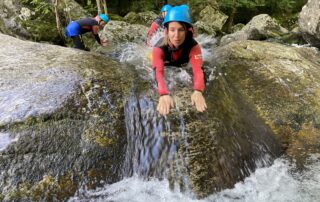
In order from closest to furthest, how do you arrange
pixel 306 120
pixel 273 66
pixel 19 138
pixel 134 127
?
pixel 19 138 → pixel 134 127 → pixel 306 120 → pixel 273 66

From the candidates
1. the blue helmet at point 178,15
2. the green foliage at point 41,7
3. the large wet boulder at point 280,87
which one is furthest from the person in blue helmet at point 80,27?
the blue helmet at point 178,15

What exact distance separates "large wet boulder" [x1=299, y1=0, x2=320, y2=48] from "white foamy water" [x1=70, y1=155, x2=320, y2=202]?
223 inches

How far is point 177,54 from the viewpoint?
16.0ft

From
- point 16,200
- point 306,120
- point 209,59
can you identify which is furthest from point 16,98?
point 306,120

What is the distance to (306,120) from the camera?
5.10 m

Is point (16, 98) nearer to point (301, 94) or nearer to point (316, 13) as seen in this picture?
point (301, 94)

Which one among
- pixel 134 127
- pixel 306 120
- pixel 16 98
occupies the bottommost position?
pixel 306 120

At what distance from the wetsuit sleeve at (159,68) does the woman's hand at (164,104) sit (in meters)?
0.09

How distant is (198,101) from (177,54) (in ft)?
3.86

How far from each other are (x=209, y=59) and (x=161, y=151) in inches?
145

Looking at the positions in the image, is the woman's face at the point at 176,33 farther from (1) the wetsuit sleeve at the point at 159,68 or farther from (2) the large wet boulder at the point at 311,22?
(2) the large wet boulder at the point at 311,22

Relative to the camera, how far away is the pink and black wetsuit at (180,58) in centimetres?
430

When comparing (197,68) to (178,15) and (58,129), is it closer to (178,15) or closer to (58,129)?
(178,15)

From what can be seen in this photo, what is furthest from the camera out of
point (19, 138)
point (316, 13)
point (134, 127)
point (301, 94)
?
point (316, 13)
